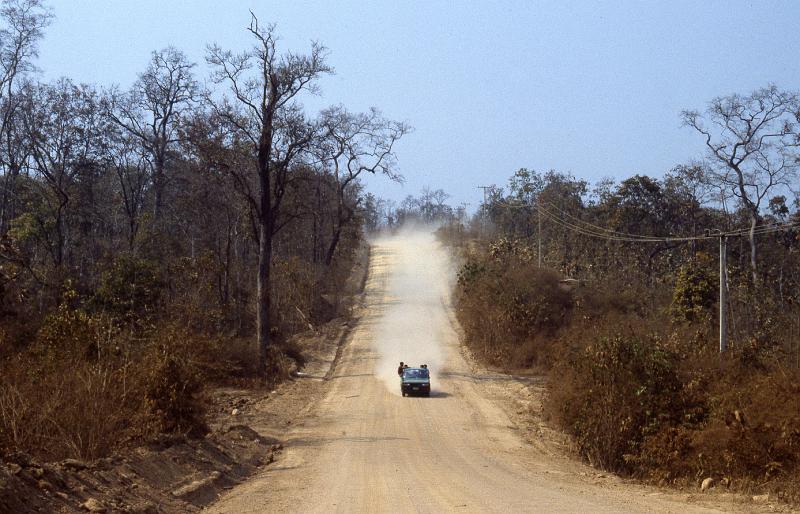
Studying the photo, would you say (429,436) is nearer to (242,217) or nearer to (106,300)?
(106,300)

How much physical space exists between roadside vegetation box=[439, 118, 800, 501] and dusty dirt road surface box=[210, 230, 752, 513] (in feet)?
6.17

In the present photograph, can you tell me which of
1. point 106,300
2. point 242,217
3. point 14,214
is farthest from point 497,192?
point 106,300

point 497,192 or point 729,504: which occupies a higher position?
point 497,192

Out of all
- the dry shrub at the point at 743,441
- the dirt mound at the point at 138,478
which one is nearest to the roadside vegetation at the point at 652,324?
the dry shrub at the point at 743,441

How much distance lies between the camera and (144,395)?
57.7 ft

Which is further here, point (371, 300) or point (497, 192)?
point (497, 192)

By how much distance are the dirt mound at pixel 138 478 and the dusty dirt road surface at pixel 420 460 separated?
71 centimetres

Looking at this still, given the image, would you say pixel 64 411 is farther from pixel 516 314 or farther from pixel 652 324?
pixel 516 314

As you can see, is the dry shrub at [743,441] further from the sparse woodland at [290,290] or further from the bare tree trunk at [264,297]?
the bare tree trunk at [264,297]

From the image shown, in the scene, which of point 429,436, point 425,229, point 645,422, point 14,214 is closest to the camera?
point 645,422

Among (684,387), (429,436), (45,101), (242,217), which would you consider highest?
(45,101)

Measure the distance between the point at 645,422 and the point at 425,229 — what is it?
417 ft

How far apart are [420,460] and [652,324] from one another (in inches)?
603

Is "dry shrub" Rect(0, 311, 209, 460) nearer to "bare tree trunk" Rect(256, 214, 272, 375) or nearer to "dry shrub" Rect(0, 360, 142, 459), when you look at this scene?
"dry shrub" Rect(0, 360, 142, 459)
